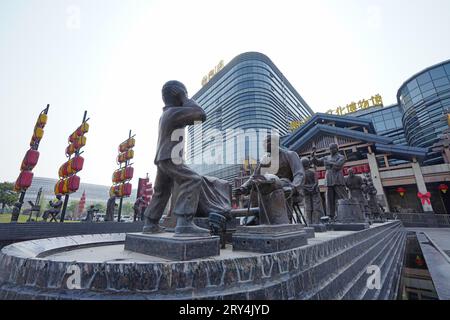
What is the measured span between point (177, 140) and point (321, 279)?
232 cm

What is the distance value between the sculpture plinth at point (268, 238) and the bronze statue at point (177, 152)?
702 mm

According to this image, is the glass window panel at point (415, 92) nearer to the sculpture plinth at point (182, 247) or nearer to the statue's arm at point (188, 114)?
the statue's arm at point (188, 114)

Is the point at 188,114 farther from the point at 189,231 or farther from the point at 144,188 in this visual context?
the point at 144,188

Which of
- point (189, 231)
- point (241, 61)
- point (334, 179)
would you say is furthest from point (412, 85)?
point (189, 231)

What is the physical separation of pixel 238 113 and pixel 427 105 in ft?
102

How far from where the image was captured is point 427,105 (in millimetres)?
29984

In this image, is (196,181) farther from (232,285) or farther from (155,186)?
(232,285)

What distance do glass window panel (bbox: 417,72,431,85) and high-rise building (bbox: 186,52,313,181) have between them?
77.6ft

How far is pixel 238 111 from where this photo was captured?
46094 millimetres

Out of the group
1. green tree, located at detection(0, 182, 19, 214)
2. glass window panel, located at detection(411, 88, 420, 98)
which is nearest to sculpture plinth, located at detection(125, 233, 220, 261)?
glass window panel, located at detection(411, 88, 420, 98)

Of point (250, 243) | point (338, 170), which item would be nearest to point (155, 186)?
point (250, 243)

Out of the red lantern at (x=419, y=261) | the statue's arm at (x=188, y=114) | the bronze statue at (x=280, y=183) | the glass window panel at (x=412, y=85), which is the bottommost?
the red lantern at (x=419, y=261)

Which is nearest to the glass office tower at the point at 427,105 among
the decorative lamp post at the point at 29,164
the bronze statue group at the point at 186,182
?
the bronze statue group at the point at 186,182

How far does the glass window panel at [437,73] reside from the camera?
3011 cm
